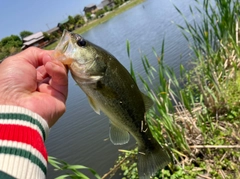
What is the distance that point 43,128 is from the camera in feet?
5.94

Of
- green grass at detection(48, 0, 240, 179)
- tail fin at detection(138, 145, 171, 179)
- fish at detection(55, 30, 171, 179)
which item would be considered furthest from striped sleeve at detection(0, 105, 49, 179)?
green grass at detection(48, 0, 240, 179)

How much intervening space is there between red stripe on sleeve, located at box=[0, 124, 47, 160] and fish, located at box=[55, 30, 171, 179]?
459mm

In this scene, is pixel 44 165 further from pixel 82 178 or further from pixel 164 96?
pixel 164 96

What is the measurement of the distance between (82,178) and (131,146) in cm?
310

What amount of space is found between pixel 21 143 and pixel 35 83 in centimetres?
71

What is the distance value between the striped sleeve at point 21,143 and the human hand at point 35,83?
20cm

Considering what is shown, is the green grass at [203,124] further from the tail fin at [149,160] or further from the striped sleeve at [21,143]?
the striped sleeve at [21,143]

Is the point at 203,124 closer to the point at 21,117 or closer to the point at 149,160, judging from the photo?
the point at 149,160

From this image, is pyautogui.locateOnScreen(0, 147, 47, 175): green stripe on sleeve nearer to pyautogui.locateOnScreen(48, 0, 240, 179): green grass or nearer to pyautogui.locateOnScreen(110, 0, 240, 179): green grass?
pyautogui.locateOnScreen(48, 0, 240, 179): green grass

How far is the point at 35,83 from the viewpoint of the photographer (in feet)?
6.98

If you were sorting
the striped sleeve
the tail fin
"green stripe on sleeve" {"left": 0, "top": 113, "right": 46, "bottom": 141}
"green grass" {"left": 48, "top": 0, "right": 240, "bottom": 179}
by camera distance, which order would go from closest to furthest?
1. the striped sleeve
2. "green stripe on sleeve" {"left": 0, "top": 113, "right": 46, "bottom": 141}
3. the tail fin
4. "green grass" {"left": 48, "top": 0, "right": 240, "bottom": 179}

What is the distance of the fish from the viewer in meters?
1.84

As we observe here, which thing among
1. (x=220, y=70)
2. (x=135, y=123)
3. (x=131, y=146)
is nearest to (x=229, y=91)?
(x=220, y=70)

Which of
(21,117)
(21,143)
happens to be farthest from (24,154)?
(21,117)
